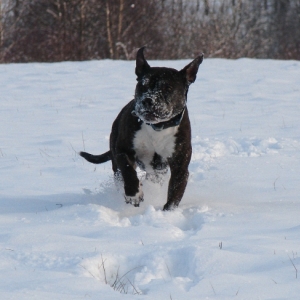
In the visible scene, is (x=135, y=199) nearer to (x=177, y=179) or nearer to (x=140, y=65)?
(x=177, y=179)

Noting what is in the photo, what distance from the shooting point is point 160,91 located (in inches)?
187

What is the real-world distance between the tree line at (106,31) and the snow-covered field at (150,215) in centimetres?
1720

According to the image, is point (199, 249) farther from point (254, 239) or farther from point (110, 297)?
point (110, 297)

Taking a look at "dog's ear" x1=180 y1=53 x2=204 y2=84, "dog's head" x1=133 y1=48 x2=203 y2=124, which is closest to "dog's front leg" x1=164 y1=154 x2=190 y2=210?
"dog's head" x1=133 y1=48 x2=203 y2=124

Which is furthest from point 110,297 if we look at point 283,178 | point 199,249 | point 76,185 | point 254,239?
point 283,178

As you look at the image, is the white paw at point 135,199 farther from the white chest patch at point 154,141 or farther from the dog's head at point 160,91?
the dog's head at point 160,91

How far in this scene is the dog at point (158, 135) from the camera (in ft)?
15.8

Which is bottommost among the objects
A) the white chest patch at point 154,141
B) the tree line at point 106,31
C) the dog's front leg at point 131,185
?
the tree line at point 106,31

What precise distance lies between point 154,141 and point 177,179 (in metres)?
0.37

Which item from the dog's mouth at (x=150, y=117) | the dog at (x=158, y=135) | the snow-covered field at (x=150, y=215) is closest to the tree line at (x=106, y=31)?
the snow-covered field at (x=150, y=215)

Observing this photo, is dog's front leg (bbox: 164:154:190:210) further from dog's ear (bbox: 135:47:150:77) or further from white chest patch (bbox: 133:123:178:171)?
dog's ear (bbox: 135:47:150:77)

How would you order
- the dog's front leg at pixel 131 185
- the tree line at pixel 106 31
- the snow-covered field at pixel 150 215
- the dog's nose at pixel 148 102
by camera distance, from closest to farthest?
the snow-covered field at pixel 150 215 < the dog's nose at pixel 148 102 < the dog's front leg at pixel 131 185 < the tree line at pixel 106 31

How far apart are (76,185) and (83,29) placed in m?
23.2

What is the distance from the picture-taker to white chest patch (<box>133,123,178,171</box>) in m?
5.05
